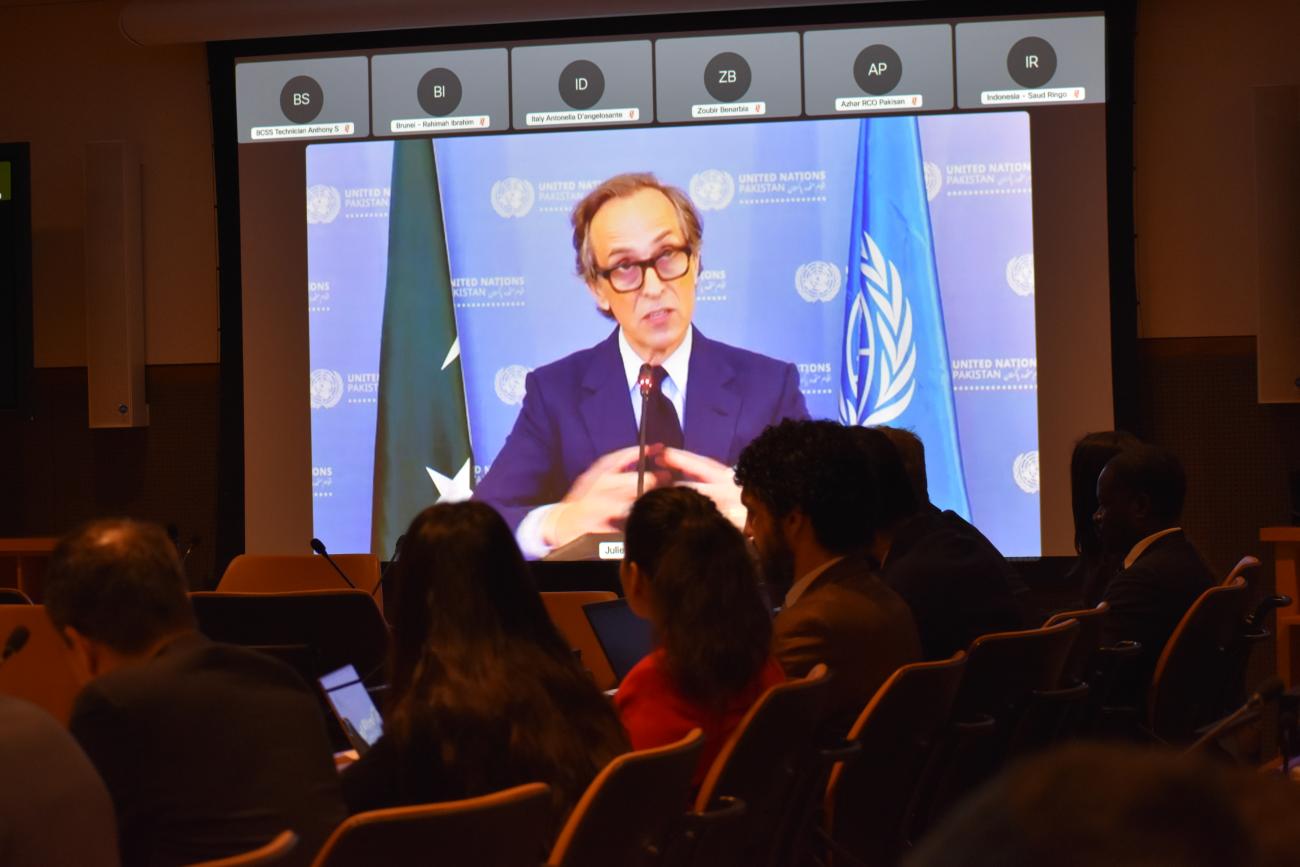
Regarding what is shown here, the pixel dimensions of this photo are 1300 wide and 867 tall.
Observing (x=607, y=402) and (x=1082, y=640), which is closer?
(x=1082, y=640)

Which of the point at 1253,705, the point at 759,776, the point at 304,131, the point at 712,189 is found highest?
the point at 304,131

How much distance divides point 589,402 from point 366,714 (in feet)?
10.8

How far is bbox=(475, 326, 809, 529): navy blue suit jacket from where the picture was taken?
594cm

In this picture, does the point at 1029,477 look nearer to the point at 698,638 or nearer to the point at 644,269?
the point at 644,269

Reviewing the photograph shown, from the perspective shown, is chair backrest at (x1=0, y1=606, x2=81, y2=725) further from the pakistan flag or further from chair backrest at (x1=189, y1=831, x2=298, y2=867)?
the pakistan flag

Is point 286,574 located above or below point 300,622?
below

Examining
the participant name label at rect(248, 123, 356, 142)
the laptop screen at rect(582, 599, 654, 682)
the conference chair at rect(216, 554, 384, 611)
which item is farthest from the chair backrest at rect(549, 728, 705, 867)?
the participant name label at rect(248, 123, 356, 142)

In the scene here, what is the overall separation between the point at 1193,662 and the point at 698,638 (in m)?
1.68

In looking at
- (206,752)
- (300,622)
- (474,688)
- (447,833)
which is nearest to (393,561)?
(300,622)

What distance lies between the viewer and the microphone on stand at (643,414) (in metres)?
5.96

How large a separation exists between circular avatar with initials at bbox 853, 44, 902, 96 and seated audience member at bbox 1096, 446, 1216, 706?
8.39 ft

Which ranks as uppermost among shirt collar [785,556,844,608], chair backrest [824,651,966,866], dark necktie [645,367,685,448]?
dark necktie [645,367,685,448]

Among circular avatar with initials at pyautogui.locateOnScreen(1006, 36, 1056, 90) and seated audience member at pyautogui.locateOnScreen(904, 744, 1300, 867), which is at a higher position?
circular avatar with initials at pyautogui.locateOnScreen(1006, 36, 1056, 90)

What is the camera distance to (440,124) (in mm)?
6145
